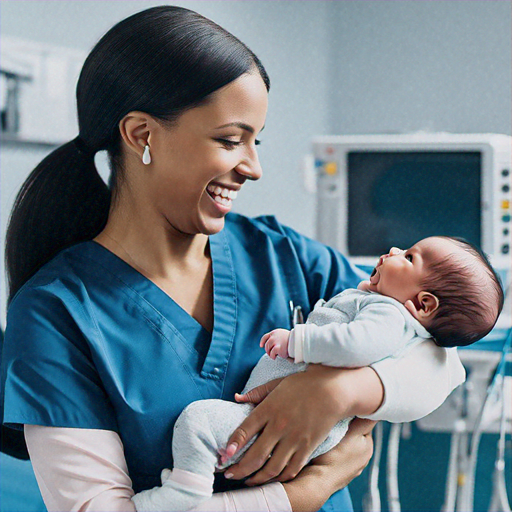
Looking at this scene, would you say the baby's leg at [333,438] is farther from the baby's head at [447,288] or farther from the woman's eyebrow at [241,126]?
the woman's eyebrow at [241,126]

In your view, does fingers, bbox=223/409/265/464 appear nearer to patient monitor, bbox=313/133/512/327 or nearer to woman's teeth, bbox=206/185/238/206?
woman's teeth, bbox=206/185/238/206

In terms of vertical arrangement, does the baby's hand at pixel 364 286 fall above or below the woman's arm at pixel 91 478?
above

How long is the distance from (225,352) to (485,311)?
373 millimetres

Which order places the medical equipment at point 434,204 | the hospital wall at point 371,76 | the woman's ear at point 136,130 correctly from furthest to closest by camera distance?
the hospital wall at point 371,76 → the medical equipment at point 434,204 → the woman's ear at point 136,130

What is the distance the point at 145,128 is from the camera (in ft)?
3.26

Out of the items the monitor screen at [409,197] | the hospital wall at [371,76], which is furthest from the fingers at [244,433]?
the hospital wall at [371,76]

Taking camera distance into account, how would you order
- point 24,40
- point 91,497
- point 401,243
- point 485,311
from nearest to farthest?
point 91,497
point 485,311
point 24,40
point 401,243

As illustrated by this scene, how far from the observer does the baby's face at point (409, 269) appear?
3.31 feet

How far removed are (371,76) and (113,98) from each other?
8.10 feet

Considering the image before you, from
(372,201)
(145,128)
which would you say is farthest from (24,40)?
(372,201)

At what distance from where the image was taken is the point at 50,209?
113 centimetres

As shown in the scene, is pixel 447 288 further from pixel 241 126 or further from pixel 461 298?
pixel 241 126

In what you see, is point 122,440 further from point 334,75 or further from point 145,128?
point 334,75

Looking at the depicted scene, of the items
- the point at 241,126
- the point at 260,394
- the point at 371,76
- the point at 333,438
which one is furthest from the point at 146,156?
the point at 371,76
